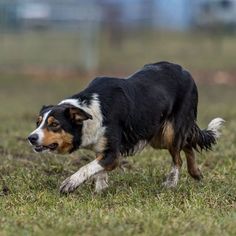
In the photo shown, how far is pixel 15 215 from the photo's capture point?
253 inches

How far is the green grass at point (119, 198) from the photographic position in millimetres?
5898

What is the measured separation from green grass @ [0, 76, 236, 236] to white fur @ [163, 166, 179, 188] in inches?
3.4

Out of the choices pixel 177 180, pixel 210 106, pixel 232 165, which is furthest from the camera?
pixel 210 106

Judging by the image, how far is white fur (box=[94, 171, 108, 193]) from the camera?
7633mm

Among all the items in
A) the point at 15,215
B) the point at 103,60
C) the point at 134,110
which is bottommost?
the point at 103,60

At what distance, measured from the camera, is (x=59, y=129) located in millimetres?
7344

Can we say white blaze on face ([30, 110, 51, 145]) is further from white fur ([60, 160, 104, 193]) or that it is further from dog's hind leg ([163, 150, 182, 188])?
dog's hind leg ([163, 150, 182, 188])

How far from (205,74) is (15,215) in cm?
1922

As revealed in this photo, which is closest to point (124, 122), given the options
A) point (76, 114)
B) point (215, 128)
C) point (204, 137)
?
point (76, 114)

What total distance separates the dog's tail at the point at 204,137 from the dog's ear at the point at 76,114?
1.72 m

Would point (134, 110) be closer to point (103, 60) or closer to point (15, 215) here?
point (15, 215)

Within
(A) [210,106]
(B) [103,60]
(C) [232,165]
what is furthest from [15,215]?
(B) [103,60]

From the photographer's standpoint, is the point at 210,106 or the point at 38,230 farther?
the point at 210,106

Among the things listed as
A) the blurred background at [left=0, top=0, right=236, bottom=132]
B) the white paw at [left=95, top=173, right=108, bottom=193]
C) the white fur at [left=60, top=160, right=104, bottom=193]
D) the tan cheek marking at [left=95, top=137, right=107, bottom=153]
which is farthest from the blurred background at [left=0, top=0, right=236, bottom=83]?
the white fur at [left=60, top=160, right=104, bottom=193]
